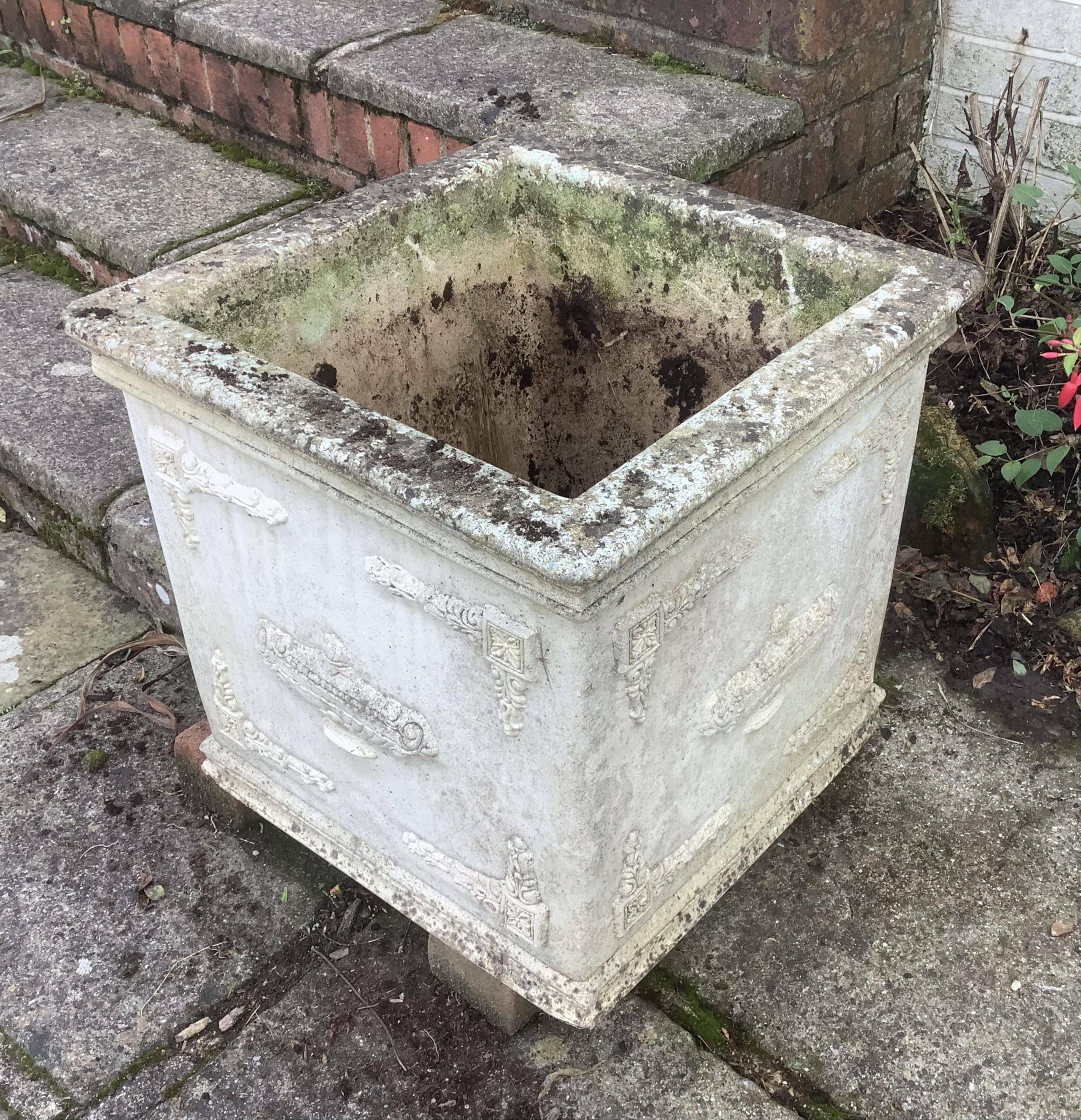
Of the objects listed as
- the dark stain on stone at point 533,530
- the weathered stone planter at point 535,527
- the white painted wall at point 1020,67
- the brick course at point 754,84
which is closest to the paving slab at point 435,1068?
the weathered stone planter at point 535,527

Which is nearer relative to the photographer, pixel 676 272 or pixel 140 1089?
pixel 140 1089

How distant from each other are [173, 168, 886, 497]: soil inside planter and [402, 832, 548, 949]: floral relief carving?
692mm

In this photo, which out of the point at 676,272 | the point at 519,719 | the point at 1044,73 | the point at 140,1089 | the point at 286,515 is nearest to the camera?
the point at 519,719

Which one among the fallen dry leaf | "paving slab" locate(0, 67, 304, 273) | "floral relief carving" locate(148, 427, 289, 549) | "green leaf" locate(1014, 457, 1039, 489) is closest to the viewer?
"floral relief carving" locate(148, 427, 289, 549)

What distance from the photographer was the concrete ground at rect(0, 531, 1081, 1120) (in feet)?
5.10

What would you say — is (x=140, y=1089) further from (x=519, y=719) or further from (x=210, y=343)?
(x=210, y=343)

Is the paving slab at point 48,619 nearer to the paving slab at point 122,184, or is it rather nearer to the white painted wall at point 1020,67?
the paving slab at point 122,184

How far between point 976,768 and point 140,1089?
1379 millimetres

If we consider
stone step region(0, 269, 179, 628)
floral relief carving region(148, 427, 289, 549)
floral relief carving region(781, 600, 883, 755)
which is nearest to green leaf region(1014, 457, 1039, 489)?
floral relief carving region(781, 600, 883, 755)

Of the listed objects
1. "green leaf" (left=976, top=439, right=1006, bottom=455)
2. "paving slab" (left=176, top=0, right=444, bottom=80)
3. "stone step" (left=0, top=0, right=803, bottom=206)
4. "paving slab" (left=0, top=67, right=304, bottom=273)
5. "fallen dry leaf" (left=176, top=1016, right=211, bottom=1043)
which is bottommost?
"fallen dry leaf" (left=176, top=1016, right=211, bottom=1043)

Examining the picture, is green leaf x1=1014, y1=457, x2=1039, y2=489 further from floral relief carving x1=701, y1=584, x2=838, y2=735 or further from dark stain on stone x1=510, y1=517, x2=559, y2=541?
dark stain on stone x1=510, y1=517, x2=559, y2=541

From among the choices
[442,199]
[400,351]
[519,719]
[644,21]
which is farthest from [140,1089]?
[644,21]

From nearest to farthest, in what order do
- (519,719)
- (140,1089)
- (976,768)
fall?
1. (519,719)
2. (140,1089)
3. (976,768)

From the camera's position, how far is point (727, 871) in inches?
65.6
